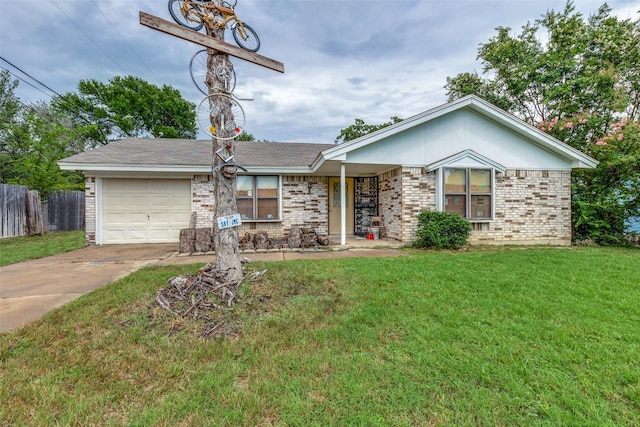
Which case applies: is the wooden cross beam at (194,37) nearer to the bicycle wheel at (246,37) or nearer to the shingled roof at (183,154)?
the bicycle wheel at (246,37)

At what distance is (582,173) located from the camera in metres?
8.94

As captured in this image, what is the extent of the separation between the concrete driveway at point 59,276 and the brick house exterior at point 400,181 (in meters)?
1.72

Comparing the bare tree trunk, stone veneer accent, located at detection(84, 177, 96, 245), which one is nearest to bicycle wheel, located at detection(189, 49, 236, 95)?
the bare tree trunk

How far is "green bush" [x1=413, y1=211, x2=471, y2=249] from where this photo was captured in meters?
7.24

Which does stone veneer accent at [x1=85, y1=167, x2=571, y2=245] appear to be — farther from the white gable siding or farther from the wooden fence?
the wooden fence

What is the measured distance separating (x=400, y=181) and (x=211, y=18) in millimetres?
6038

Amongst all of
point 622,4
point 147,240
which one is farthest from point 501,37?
point 147,240

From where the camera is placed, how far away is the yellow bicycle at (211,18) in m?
3.54

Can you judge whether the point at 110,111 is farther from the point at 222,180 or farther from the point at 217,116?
the point at 222,180

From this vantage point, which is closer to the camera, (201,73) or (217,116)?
(217,116)

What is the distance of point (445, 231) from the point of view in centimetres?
730

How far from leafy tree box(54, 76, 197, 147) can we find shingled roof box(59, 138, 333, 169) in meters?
14.8

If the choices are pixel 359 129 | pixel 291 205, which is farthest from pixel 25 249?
pixel 359 129

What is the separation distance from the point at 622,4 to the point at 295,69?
1404 cm
